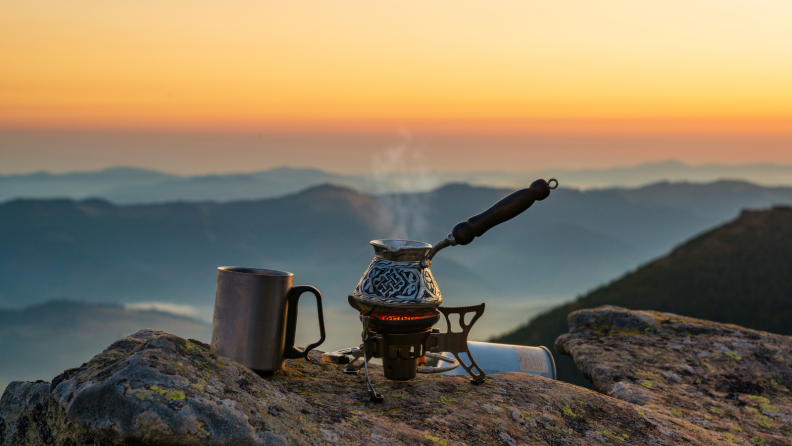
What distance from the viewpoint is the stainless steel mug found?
4176mm

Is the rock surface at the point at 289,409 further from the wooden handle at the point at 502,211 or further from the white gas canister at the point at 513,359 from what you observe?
the white gas canister at the point at 513,359

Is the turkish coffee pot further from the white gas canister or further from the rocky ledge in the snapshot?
the white gas canister

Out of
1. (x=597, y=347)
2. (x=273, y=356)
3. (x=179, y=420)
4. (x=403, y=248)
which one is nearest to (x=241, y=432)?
(x=179, y=420)

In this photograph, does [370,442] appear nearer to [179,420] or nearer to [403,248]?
[179,420]

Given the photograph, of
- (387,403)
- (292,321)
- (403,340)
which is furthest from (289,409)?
(403,340)

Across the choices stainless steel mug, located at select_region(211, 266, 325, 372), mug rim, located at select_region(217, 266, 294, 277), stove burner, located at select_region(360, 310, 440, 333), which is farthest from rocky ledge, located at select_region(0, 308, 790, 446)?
mug rim, located at select_region(217, 266, 294, 277)

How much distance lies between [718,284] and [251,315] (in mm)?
53788

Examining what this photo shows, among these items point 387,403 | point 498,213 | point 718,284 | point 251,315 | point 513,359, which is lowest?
point 718,284

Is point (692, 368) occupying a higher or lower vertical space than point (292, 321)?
lower

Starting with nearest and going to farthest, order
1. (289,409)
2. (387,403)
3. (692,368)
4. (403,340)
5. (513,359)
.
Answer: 1. (289,409)
2. (387,403)
3. (403,340)
4. (692,368)
5. (513,359)

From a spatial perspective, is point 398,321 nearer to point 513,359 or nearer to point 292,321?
point 292,321

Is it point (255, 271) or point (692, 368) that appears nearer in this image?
point (255, 271)

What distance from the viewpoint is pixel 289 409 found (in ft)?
11.2

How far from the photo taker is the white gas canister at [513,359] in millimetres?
7176
